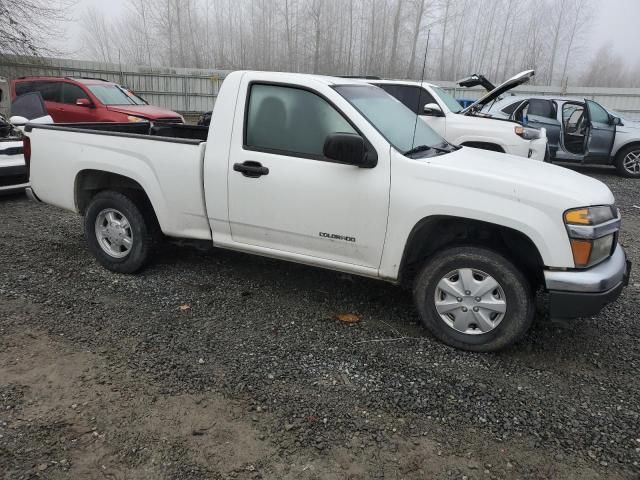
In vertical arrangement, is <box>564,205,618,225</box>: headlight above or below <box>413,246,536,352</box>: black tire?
above

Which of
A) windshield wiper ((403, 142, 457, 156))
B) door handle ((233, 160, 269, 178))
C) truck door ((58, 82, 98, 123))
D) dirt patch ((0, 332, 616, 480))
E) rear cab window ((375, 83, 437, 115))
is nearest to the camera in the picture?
dirt patch ((0, 332, 616, 480))

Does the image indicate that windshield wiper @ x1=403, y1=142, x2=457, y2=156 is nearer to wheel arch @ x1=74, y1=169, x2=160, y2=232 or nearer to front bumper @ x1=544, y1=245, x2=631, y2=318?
front bumper @ x1=544, y1=245, x2=631, y2=318

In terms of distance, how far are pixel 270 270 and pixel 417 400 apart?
7.41ft

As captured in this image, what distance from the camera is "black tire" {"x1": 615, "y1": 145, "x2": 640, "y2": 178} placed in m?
10.8

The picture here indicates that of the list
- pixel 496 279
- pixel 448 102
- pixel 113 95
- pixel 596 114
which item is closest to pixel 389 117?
pixel 496 279

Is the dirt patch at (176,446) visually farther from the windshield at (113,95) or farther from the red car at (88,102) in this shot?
the windshield at (113,95)

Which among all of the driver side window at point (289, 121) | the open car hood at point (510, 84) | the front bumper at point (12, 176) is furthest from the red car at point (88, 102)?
the driver side window at point (289, 121)

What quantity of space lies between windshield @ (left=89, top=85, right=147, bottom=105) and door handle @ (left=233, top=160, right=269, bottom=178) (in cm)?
877

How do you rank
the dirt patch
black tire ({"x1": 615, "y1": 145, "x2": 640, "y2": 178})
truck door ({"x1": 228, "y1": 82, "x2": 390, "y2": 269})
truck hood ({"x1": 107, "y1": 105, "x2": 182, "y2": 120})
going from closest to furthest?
the dirt patch
truck door ({"x1": 228, "y1": 82, "x2": 390, "y2": 269})
truck hood ({"x1": 107, "y1": 105, "x2": 182, "y2": 120})
black tire ({"x1": 615, "y1": 145, "x2": 640, "y2": 178})

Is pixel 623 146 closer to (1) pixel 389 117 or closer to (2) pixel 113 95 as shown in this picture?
(1) pixel 389 117

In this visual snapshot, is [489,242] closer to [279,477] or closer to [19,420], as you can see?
[279,477]

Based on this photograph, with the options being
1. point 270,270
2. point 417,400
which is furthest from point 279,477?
point 270,270

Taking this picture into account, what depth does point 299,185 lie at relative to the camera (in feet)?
11.9

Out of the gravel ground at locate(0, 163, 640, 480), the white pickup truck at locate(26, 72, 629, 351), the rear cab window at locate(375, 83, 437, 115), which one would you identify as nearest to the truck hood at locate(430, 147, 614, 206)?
the white pickup truck at locate(26, 72, 629, 351)
